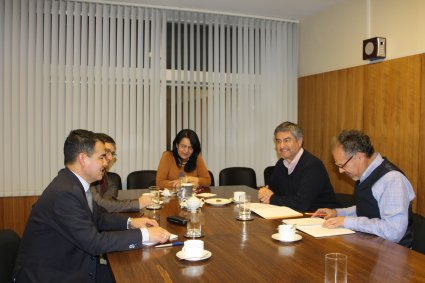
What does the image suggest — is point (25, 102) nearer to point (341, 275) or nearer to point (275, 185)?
point (275, 185)

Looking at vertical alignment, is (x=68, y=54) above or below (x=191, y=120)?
above

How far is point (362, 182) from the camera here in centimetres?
252

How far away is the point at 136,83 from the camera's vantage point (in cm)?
552

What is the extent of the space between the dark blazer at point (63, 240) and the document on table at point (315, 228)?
3.19 ft

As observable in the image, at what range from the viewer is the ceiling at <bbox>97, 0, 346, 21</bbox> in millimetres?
5273

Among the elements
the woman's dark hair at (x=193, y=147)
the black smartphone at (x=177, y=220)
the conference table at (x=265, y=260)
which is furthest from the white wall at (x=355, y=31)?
the black smartphone at (x=177, y=220)

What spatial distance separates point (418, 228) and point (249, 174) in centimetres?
303

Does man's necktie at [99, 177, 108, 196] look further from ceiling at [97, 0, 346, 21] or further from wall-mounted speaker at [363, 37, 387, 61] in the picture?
wall-mounted speaker at [363, 37, 387, 61]

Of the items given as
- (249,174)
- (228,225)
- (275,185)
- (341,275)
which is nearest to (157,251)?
(228,225)

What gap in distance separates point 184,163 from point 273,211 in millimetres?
1768

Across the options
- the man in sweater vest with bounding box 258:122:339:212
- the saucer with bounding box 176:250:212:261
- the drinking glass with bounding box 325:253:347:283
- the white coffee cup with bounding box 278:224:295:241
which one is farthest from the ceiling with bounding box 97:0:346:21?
the drinking glass with bounding box 325:253:347:283

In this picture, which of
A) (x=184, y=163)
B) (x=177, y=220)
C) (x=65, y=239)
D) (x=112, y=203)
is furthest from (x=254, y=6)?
(x=65, y=239)

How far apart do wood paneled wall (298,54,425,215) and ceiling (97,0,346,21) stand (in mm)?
945

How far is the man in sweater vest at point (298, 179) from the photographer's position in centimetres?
307
